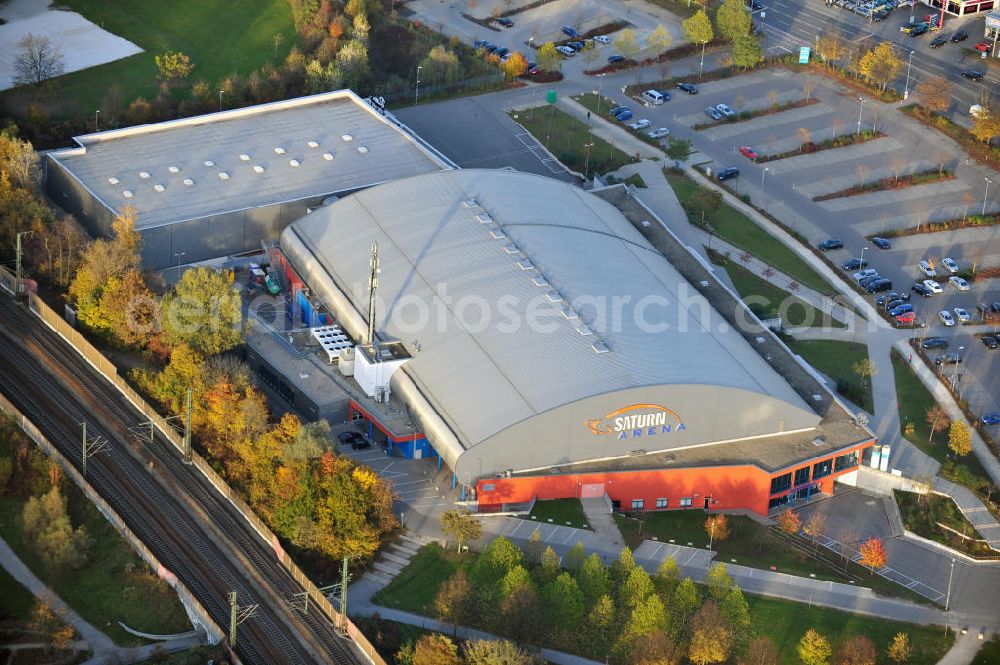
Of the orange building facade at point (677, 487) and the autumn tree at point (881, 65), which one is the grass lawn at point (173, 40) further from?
the orange building facade at point (677, 487)

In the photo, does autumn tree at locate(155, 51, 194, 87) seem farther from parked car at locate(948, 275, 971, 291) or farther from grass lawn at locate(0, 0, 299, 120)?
parked car at locate(948, 275, 971, 291)

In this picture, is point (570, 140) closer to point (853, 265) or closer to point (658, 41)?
point (658, 41)

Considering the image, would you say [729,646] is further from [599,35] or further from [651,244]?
[599,35]

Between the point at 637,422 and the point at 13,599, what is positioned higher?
the point at 637,422

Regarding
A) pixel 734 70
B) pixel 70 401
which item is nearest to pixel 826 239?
pixel 734 70

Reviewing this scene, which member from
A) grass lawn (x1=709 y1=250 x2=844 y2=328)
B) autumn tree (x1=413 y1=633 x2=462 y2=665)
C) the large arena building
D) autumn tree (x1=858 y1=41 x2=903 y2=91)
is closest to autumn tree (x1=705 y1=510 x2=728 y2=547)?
the large arena building

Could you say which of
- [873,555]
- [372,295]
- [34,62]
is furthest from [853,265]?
[34,62]

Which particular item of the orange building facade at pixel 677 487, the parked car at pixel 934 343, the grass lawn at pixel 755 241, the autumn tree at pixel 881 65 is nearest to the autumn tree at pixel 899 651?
the orange building facade at pixel 677 487
